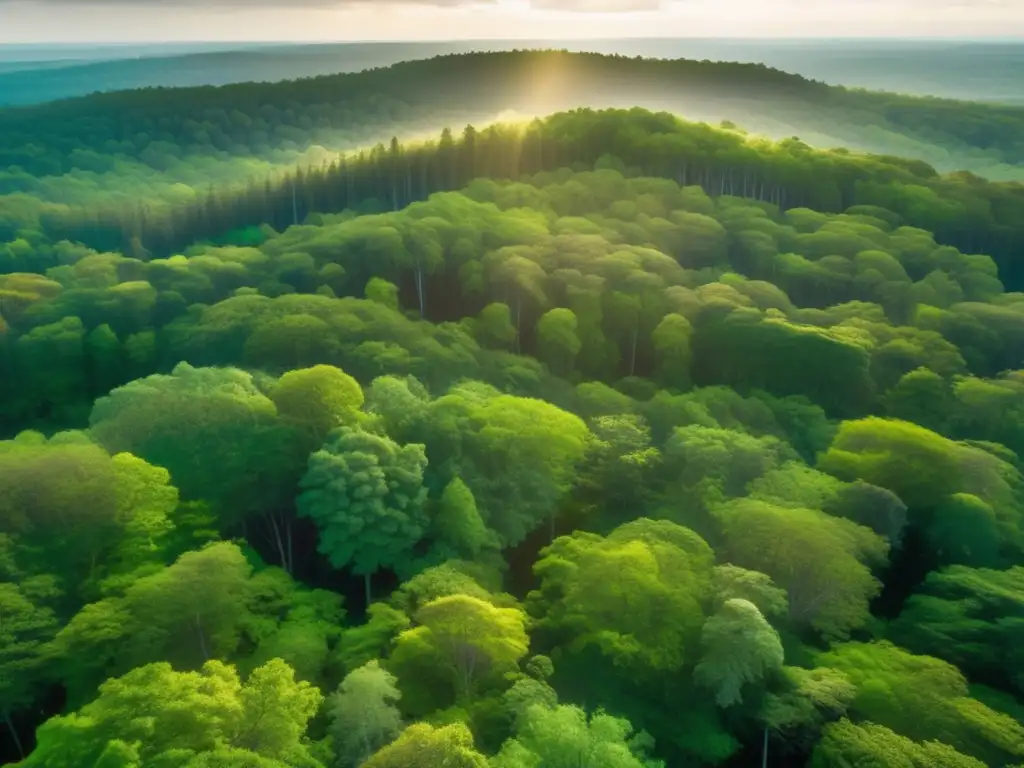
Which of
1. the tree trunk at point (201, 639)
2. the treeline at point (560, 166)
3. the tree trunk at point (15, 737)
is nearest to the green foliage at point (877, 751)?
the tree trunk at point (201, 639)

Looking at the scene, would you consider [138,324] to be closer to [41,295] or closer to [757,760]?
[41,295]

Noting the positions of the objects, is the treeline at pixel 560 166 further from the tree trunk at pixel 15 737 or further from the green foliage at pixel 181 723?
the green foliage at pixel 181 723

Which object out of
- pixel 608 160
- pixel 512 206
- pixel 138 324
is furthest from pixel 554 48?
pixel 138 324

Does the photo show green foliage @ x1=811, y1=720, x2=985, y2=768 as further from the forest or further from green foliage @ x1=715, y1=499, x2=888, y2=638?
green foliage @ x1=715, y1=499, x2=888, y2=638

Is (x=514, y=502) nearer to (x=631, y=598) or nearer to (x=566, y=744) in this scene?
(x=631, y=598)

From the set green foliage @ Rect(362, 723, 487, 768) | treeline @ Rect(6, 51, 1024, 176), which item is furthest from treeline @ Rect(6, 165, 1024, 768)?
treeline @ Rect(6, 51, 1024, 176)
